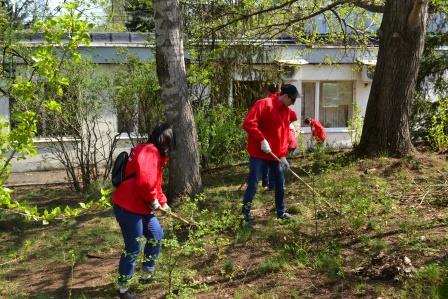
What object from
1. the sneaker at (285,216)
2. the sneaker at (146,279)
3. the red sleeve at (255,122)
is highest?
the red sleeve at (255,122)

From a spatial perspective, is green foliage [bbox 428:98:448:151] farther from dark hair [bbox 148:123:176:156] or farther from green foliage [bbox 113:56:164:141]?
dark hair [bbox 148:123:176:156]

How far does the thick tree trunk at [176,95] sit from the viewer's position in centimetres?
755

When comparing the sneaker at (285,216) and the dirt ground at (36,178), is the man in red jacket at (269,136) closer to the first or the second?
the sneaker at (285,216)

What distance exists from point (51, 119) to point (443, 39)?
8.20 meters

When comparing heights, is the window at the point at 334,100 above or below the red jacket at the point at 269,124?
below

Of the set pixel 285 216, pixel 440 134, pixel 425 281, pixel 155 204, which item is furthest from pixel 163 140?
pixel 440 134

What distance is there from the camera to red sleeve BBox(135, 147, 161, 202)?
488 centimetres

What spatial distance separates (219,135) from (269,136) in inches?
153

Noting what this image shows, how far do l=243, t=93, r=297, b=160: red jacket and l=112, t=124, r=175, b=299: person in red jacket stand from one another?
1687 millimetres

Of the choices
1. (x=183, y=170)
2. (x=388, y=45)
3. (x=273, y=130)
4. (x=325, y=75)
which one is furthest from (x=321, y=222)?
(x=325, y=75)

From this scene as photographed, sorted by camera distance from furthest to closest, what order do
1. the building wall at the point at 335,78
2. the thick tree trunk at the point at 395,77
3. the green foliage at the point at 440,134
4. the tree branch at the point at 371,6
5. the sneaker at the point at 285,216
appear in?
the building wall at the point at 335,78, the tree branch at the point at 371,6, the green foliage at the point at 440,134, the thick tree trunk at the point at 395,77, the sneaker at the point at 285,216

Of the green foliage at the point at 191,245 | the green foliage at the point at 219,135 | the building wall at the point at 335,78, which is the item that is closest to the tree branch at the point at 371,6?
the green foliage at the point at 219,135

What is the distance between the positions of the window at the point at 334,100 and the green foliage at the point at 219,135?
789 centimetres

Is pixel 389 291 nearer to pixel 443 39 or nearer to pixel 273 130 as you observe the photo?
pixel 273 130
